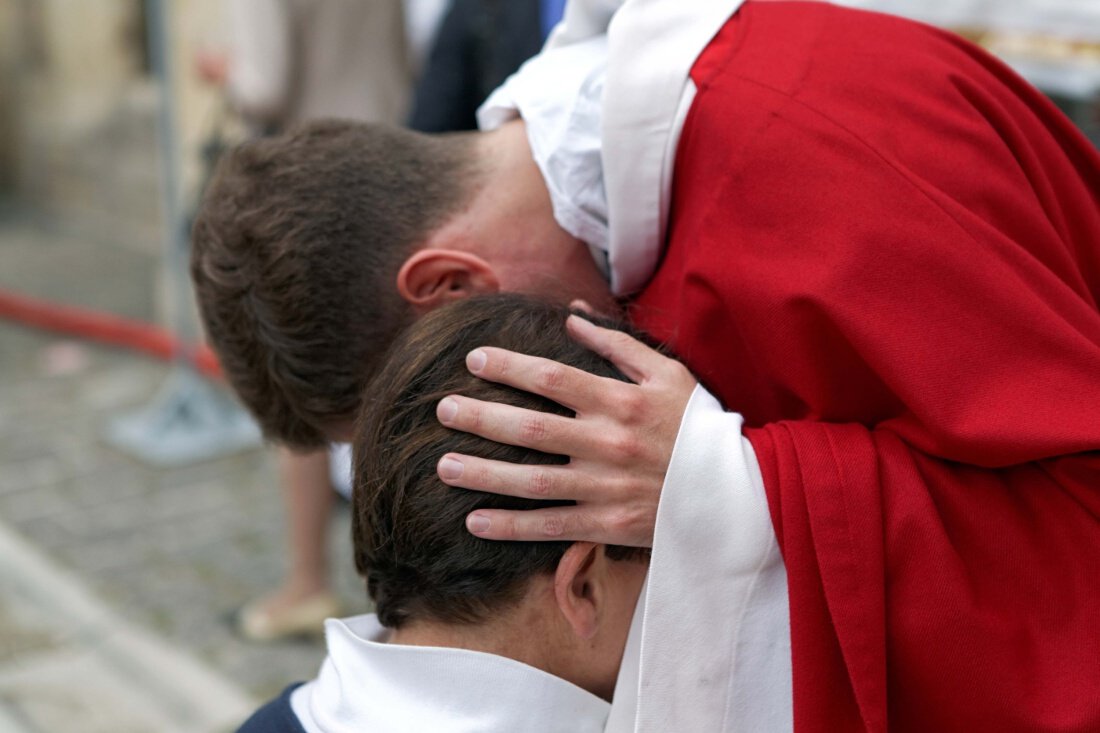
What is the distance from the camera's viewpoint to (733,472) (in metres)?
1.28

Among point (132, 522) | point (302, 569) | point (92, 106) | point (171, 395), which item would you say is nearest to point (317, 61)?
point (302, 569)

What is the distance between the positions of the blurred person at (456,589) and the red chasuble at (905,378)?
19 cm

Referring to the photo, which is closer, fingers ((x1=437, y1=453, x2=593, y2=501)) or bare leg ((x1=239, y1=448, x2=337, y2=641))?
fingers ((x1=437, y1=453, x2=593, y2=501))

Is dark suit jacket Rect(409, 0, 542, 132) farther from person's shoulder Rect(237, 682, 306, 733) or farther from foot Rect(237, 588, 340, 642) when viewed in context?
person's shoulder Rect(237, 682, 306, 733)

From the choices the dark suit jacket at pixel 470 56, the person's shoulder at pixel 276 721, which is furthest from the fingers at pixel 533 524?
the dark suit jacket at pixel 470 56

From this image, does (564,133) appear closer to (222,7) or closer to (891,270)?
(891,270)

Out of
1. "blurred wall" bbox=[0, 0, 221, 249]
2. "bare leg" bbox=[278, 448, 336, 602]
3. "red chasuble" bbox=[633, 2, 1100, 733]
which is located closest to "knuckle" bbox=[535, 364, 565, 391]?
"red chasuble" bbox=[633, 2, 1100, 733]

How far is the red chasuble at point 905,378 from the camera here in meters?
1.25

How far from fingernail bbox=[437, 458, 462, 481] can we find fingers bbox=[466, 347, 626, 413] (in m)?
0.10

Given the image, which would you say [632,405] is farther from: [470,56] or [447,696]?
[470,56]

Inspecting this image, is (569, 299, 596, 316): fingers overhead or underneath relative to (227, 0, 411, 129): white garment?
overhead

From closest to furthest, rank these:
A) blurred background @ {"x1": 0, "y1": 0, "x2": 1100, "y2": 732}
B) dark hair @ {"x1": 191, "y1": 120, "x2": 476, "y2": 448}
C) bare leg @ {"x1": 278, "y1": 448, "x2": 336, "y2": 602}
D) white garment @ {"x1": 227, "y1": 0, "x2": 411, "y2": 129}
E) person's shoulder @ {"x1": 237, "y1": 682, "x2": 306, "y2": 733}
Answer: person's shoulder @ {"x1": 237, "y1": 682, "x2": 306, "y2": 733} < dark hair @ {"x1": 191, "y1": 120, "x2": 476, "y2": 448} < blurred background @ {"x1": 0, "y1": 0, "x2": 1100, "y2": 732} < bare leg @ {"x1": 278, "y1": 448, "x2": 336, "y2": 602} < white garment @ {"x1": 227, "y1": 0, "x2": 411, "y2": 129}

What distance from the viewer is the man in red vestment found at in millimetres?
1246

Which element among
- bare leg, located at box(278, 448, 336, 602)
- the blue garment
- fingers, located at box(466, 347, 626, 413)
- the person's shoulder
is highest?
fingers, located at box(466, 347, 626, 413)
